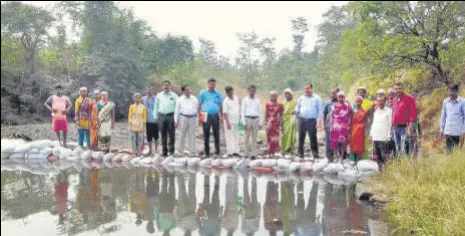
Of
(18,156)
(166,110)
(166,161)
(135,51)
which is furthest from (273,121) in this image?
(135,51)

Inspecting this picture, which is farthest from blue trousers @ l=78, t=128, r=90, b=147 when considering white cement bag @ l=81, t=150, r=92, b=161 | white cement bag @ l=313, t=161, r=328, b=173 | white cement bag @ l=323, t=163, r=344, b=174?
white cement bag @ l=323, t=163, r=344, b=174

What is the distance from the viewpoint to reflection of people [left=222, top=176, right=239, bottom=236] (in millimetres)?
4730

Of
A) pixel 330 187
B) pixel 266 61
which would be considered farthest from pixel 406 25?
pixel 266 61

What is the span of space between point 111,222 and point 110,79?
10.3 meters

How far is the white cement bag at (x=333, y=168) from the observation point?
7773 millimetres

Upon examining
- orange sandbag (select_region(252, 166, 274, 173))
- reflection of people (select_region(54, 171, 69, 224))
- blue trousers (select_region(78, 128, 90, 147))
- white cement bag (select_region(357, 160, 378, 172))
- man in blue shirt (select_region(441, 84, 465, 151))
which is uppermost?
man in blue shirt (select_region(441, 84, 465, 151))

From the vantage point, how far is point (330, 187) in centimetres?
685

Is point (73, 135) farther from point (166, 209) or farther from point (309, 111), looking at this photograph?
point (166, 209)

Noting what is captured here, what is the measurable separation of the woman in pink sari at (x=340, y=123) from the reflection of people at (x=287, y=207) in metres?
1.50

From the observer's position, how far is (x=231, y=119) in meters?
9.37

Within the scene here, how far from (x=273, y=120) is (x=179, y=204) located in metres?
3.90

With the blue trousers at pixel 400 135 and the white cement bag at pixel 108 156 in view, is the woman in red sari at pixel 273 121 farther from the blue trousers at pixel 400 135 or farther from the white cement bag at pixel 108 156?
the white cement bag at pixel 108 156

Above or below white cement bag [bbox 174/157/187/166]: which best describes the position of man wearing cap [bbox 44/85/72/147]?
above

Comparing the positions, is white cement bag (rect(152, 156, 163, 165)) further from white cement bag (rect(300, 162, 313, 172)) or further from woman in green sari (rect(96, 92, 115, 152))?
white cement bag (rect(300, 162, 313, 172))
